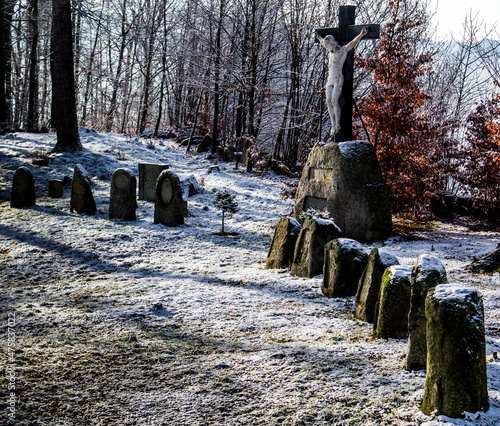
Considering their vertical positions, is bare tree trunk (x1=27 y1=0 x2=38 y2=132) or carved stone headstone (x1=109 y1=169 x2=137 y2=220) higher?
bare tree trunk (x1=27 y1=0 x2=38 y2=132)

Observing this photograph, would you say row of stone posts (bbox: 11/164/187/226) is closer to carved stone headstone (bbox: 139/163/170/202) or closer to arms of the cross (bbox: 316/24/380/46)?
carved stone headstone (bbox: 139/163/170/202)

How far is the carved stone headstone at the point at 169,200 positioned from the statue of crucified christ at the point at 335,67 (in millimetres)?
3412

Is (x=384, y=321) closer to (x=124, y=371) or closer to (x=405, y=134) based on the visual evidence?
(x=124, y=371)

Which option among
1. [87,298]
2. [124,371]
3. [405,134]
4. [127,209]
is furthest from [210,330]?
[405,134]

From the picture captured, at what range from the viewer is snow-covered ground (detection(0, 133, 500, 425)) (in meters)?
2.41

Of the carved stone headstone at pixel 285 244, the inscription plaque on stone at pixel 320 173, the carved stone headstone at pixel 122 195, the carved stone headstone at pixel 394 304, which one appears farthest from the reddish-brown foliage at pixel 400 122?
the carved stone headstone at pixel 394 304

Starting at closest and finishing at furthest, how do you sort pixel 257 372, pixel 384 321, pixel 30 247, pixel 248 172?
pixel 257 372
pixel 384 321
pixel 30 247
pixel 248 172

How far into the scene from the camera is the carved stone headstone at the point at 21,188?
→ 8883 millimetres

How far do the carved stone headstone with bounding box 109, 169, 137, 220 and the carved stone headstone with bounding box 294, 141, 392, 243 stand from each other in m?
4.03

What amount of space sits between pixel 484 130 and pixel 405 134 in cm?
408

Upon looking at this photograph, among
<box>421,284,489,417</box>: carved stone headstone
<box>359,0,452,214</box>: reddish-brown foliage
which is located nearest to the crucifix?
<box>359,0,452,214</box>: reddish-brown foliage

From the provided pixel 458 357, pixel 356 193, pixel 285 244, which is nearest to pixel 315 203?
pixel 356 193

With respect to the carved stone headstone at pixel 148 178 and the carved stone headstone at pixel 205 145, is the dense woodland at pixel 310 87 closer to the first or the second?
the carved stone headstone at pixel 205 145

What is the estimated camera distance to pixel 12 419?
92.6 inches
